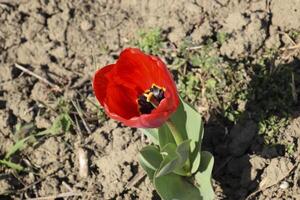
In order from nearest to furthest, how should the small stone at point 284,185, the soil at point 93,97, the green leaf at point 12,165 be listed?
the small stone at point 284,185 < the soil at point 93,97 < the green leaf at point 12,165

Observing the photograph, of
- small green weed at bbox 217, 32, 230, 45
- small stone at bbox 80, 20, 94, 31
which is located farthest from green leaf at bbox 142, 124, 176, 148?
small stone at bbox 80, 20, 94, 31

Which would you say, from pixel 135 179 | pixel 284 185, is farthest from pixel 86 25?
pixel 284 185

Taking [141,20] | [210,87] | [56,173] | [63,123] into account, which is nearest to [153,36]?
[141,20]

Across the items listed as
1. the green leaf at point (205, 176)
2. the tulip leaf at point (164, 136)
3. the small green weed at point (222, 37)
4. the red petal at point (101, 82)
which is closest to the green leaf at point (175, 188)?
the green leaf at point (205, 176)

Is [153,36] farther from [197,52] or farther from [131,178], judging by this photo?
[131,178]

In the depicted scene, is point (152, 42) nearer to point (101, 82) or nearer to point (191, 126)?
point (191, 126)

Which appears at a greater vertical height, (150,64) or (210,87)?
(150,64)

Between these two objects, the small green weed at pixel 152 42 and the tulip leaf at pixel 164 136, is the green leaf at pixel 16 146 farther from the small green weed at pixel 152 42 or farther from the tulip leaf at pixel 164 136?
the tulip leaf at pixel 164 136
